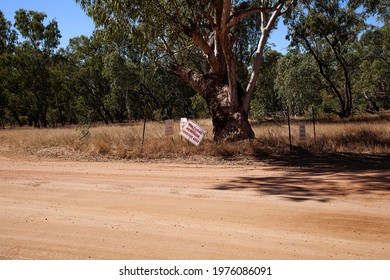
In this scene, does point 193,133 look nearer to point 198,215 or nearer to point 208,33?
point 208,33

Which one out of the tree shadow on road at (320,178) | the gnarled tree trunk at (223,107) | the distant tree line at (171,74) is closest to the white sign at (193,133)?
the gnarled tree trunk at (223,107)

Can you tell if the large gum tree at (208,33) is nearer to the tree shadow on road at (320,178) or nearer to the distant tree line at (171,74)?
the tree shadow on road at (320,178)

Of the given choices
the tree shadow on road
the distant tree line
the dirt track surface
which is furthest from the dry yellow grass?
the distant tree line

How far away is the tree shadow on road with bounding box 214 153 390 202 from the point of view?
274 inches

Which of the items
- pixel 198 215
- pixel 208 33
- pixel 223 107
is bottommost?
pixel 198 215

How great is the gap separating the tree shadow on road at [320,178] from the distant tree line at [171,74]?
52.5ft

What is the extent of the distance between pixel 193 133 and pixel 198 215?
746 centimetres

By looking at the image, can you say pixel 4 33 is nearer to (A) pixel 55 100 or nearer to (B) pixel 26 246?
(A) pixel 55 100

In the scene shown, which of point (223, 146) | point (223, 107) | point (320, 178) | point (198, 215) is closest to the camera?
point (198, 215)

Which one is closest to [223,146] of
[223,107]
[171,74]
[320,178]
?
[223,107]

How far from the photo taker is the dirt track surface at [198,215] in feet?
14.6

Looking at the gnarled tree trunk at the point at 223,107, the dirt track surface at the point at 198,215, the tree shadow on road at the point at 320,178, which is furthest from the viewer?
the gnarled tree trunk at the point at 223,107

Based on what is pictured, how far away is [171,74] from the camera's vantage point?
42.3 m
